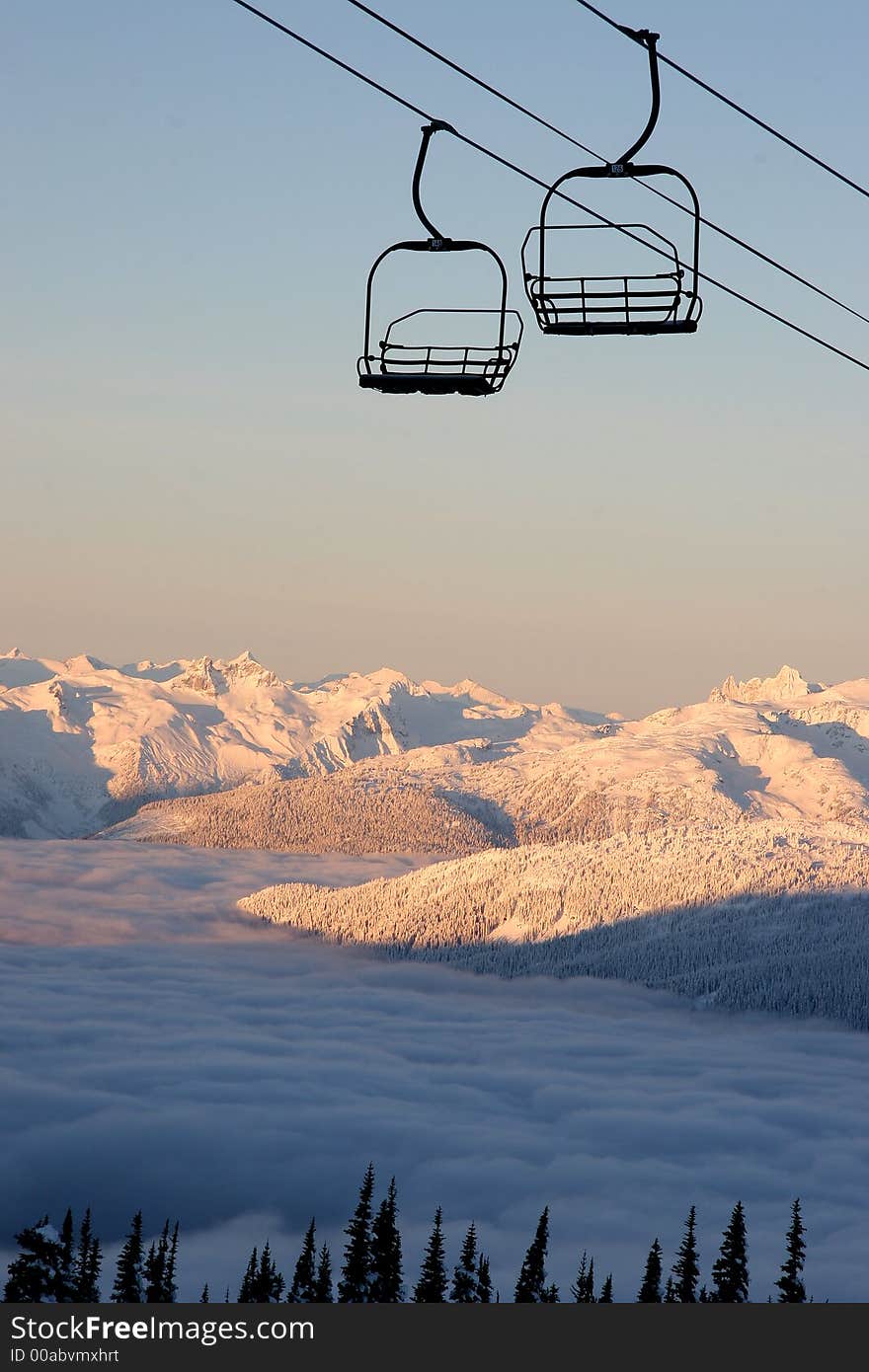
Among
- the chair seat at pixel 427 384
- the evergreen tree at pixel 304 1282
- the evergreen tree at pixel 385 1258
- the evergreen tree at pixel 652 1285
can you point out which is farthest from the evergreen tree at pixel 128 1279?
the chair seat at pixel 427 384

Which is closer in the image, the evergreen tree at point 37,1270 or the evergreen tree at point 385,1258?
the evergreen tree at point 37,1270

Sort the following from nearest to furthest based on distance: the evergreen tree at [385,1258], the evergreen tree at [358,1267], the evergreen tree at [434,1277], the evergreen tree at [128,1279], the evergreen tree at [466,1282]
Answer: the evergreen tree at [128,1279] → the evergreen tree at [466,1282] → the evergreen tree at [385,1258] → the evergreen tree at [358,1267] → the evergreen tree at [434,1277]

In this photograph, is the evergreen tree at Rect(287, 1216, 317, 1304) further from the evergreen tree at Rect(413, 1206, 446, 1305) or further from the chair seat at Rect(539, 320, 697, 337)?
the chair seat at Rect(539, 320, 697, 337)

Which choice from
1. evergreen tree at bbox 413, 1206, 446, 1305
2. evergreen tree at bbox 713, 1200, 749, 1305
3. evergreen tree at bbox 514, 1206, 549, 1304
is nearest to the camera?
evergreen tree at bbox 713, 1200, 749, 1305

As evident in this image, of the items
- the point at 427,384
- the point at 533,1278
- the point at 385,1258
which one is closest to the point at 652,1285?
the point at 533,1278

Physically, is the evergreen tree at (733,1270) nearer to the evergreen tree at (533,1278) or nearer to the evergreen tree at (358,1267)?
the evergreen tree at (533,1278)

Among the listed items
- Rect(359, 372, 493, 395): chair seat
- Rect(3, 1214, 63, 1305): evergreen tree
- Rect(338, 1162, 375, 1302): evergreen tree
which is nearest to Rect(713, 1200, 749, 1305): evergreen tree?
Rect(338, 1162, 375, 1302): evergreen tree

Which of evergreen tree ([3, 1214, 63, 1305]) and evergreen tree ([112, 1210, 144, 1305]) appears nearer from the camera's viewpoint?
evergreen tree ([3, 1214, 63, 1305])
